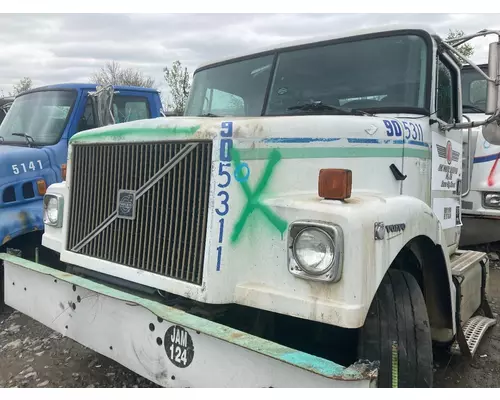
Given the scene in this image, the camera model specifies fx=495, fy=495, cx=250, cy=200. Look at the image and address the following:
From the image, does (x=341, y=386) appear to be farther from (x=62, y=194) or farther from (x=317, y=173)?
(x=62, y=194)

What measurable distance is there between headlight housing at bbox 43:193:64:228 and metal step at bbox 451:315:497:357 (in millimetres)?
3010

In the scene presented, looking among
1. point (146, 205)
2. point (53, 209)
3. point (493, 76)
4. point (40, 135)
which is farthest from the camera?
point (40, 135)

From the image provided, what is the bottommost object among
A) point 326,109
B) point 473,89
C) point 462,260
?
point 462,260

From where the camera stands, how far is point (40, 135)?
5531mm

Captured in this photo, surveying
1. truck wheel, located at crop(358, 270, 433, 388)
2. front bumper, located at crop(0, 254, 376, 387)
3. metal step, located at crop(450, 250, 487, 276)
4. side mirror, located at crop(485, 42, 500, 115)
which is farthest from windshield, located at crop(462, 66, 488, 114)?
Answer: front bumper, located at crop(0, 254, 376, 387)

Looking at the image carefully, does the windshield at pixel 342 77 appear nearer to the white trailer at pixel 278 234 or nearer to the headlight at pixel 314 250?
the white trailer at pixel 278 234

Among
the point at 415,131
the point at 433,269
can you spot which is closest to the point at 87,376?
the point at 433,269

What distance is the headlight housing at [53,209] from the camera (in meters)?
3.53

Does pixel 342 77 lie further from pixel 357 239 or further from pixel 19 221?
pixel 19 221

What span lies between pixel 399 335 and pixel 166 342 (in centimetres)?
118

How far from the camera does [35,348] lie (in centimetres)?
416

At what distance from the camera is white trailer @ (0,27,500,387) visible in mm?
2230

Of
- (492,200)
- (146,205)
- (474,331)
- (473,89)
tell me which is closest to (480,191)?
(492,200)

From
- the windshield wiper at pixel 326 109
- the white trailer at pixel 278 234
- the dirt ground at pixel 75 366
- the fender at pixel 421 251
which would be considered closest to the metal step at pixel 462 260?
the white trailer at pixel 278 234
